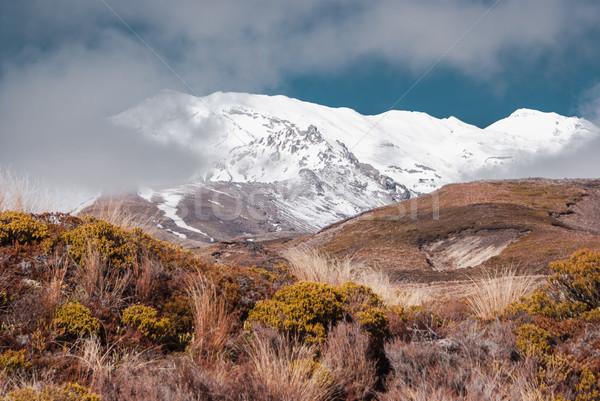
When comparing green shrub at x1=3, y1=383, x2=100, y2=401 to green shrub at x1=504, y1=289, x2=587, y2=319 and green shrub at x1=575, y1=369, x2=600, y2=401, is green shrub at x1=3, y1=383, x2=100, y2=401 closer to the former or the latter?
green shrub at x1=575, y1=369, x2=600, y2=401

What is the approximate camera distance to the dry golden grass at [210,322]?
4.60 meters

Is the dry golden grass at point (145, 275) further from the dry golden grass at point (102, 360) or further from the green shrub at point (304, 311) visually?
the green shrub at point (304, 311)

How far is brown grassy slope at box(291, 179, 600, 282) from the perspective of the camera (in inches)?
882

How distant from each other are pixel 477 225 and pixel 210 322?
101 ft

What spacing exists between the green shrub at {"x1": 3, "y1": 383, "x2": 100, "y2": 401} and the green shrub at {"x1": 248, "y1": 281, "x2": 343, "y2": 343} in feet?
7.49

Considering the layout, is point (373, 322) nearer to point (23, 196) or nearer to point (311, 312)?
point (311, 312)

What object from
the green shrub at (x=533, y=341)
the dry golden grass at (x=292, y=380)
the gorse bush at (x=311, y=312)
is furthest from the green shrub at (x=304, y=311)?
the green shrub at (x=533, y=341)

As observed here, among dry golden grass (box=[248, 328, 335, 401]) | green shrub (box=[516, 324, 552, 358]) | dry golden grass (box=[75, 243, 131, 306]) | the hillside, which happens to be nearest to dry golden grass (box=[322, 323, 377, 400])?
the hillside

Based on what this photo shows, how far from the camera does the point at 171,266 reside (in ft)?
20.0

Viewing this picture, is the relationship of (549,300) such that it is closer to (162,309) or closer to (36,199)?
(162,309)

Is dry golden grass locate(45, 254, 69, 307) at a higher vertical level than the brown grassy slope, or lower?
lower

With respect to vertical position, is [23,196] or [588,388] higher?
[23,196]

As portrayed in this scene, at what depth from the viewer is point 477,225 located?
31531mm

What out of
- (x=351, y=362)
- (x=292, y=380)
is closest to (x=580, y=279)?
(x=351, y=362)
